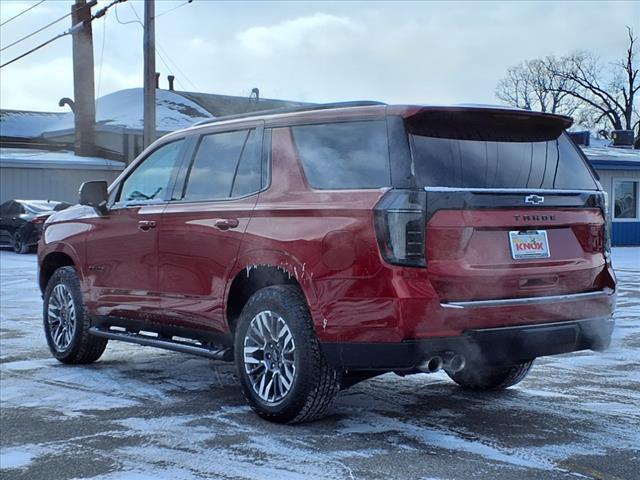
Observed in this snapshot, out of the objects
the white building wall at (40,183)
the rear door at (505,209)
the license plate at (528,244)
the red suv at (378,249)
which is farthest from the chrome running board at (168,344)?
the white building wall at (40,183)

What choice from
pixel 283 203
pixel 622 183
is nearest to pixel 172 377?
pixel 283 203

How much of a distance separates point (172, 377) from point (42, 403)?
1.16 metres

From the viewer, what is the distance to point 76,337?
300 inches

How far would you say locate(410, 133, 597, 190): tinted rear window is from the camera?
5078 mm

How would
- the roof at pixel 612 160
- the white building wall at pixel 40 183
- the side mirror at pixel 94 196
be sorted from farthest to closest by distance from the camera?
the white building wall at pixel 40 183, the roof at pixel 612 160, the side mirror at pixel 94 196

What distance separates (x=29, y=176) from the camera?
3084 cm

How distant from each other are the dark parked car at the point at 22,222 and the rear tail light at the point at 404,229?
65.1 ft

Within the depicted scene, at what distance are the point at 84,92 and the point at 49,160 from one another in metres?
5.10

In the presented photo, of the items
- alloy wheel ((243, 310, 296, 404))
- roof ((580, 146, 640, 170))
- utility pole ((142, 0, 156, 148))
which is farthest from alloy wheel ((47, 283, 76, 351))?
roof ((580, 146, 640, 170))

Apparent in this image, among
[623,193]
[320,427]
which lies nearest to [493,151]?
[320,427]

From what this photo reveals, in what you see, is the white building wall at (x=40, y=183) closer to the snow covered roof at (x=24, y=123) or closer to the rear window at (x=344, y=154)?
the snow covered roof at (x=24, y=123)

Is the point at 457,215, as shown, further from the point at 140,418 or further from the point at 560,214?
the point at 140,418

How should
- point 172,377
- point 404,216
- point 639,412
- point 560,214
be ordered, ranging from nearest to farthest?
point 404,216
point 560,214
point 639,412
point 172,377

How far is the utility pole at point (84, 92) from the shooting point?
34438 millimetres
